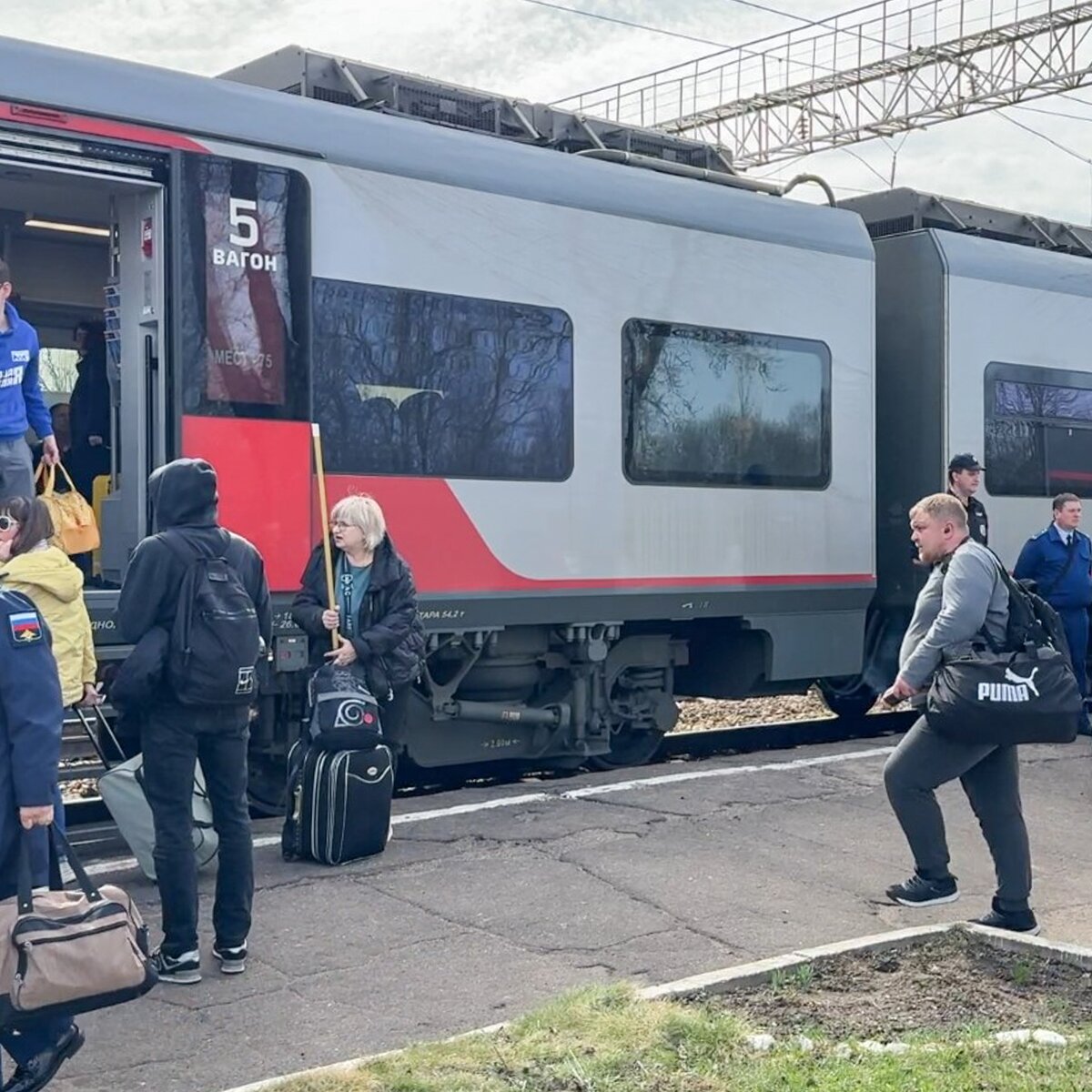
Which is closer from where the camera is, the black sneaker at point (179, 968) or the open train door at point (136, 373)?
the black sneaker at point (179, 968)

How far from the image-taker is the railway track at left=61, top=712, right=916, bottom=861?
22.5 ft

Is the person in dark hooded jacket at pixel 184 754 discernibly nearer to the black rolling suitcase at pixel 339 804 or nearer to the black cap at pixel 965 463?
the black rolling suitcase at pixel 339 804

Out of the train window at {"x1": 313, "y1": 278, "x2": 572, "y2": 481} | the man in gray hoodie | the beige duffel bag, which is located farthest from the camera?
the train window at {"x1": 313, "y1": 278, "x2": 572, "y2": 481}

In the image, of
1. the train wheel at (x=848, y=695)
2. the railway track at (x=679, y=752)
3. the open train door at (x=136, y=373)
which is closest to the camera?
the railway track at (x=679, y=752)

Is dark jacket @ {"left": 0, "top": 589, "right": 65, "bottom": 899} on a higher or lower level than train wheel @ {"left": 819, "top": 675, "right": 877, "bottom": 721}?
higher

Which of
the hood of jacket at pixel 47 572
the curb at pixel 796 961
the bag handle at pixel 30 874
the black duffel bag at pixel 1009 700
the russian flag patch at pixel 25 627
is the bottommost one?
the curb at pixel 796 961

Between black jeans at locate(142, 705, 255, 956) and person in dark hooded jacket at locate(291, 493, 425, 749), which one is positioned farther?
person in dark hooded jacket at locate(291, 493, 425, 749)

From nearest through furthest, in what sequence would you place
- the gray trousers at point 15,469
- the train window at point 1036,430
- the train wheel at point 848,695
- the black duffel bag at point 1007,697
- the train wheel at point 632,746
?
the black duffel bag at point 1007,697 < the gray trousers at point 15,469 < the train wheel at point 632,746 < the train wheel at point 848,695 < the train window at point 1036,430

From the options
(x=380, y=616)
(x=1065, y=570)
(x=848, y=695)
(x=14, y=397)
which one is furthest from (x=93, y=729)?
(x=1065, y=570)

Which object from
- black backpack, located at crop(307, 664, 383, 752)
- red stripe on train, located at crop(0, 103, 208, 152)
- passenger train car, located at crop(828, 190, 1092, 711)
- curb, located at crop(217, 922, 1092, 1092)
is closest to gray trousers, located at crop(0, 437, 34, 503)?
red stripe on train, located at crop(0, 103, 208, 152)

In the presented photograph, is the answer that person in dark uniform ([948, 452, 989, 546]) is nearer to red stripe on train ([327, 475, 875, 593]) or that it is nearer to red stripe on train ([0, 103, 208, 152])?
red stripe on train ([327, 475, 875, 593])

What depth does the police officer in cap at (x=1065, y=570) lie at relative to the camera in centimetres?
1070

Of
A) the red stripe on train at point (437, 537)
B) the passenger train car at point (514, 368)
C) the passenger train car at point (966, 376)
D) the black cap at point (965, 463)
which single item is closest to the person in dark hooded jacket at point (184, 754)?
the passenger train car at point (514, 368)

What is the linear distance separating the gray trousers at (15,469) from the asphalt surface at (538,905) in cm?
169
